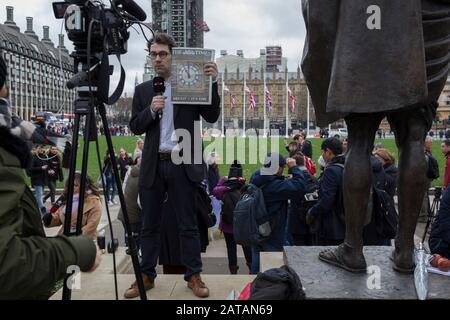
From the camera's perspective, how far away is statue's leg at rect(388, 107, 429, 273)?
311 cm

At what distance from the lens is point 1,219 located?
66.4 inches

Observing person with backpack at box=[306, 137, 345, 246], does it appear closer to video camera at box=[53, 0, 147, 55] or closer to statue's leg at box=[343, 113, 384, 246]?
statue's leg at box=[343, 113, 384, 246]

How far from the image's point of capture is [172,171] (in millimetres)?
4176

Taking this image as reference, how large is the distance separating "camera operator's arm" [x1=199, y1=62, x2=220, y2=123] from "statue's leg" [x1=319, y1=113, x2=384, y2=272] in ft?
4.09

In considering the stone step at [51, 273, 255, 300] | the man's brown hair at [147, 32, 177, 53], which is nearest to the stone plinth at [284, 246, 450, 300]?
the stone step at [51, 273, 255, 300]

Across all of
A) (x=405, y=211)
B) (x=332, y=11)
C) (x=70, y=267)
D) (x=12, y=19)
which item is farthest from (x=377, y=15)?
(x=12, y=19)

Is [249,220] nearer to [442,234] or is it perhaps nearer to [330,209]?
[330,209]

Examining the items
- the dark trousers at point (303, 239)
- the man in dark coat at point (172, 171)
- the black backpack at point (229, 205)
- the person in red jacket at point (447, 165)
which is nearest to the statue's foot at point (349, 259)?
the man in dark coat at point (172, 171)

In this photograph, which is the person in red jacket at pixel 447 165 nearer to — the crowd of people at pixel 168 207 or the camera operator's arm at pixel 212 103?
the crowd of people at pixel 168 207

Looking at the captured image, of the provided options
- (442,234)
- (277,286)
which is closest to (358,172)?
(277,286)

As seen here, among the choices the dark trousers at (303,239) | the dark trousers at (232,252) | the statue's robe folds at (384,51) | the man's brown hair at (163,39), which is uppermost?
the man's brown hair at (163,39)

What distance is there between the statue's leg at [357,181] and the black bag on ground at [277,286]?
72 centimetres

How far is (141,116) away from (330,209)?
86.2 inches

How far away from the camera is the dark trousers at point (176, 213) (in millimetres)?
4164
